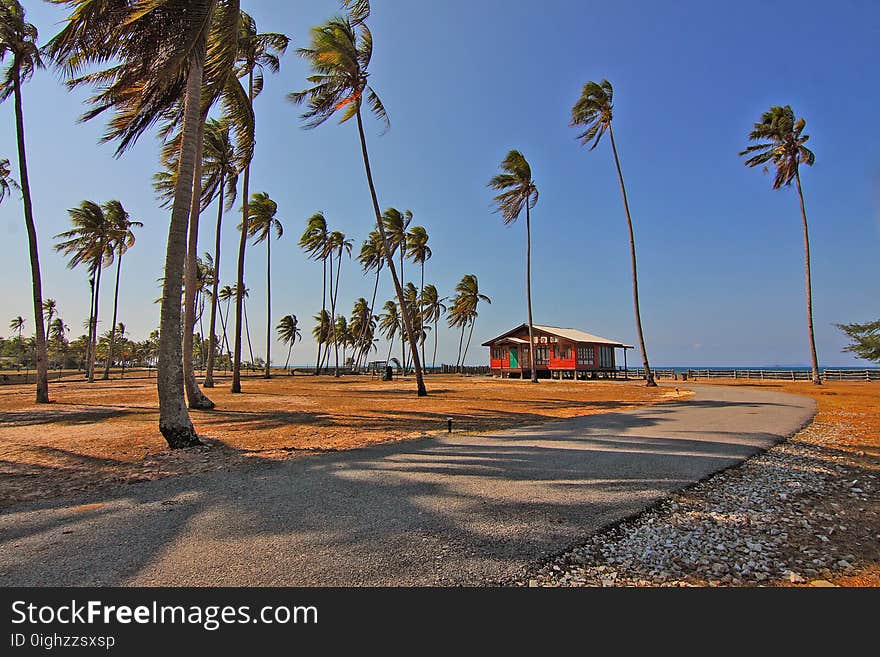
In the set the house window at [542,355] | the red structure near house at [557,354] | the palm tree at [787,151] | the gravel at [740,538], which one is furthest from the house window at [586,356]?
the gravel at [740,538]

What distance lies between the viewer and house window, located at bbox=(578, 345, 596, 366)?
4316 cm

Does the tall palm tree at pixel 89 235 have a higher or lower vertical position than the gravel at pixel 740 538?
higher

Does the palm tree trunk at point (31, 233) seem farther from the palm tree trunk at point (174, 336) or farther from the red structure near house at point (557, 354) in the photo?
the red structure near house at point (557, 354)

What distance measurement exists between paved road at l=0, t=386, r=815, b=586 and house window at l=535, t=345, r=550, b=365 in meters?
37.5

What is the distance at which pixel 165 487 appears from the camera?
17.7ft

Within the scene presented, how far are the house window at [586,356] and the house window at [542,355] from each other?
3.23m

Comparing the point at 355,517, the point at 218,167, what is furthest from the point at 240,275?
the point at 355,517

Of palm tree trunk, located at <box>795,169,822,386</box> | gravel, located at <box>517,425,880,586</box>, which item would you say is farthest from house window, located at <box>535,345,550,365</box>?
gravel, located at <box>517,425,880,586</box>

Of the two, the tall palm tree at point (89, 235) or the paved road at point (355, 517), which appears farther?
the tall palm tree at point (89, 235)

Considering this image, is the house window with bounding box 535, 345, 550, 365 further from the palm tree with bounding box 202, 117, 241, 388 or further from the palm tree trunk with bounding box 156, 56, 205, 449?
the palm tree trunk with bounding box 156, 56, 205, 449

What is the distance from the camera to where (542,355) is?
45344 mm

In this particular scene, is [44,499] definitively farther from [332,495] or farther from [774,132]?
[774,132]

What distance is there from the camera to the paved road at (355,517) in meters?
3.17

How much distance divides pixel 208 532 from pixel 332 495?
138cm
